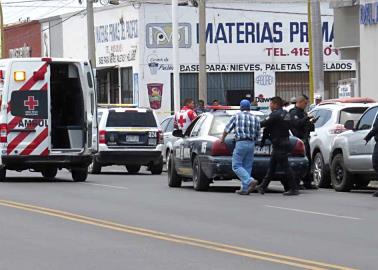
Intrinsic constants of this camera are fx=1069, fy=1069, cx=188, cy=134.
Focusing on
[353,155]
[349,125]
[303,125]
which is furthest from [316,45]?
[353,155]

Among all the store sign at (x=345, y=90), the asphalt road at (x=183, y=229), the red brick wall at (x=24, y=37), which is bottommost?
the asphalt road at (x=183, y=229)

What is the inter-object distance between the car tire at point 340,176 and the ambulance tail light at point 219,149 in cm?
238

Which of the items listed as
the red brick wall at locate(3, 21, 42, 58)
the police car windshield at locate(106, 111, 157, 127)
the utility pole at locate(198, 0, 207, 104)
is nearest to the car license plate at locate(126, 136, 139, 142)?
the police car windshield at locate(106, 111, 157, 127)

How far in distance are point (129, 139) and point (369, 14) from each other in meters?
9.23

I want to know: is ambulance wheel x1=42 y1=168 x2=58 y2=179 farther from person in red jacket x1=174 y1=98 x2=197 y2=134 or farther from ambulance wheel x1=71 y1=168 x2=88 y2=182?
person in red jacket x1=174 y1=98 x2=197 y2=134

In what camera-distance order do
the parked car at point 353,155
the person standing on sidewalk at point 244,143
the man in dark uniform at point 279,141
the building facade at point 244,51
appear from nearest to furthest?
the person standing on sidewalk at point 244,143 < the man in dark uniform at point 279,141 < the parked car at point 353,155 < the building facade at point 244,51

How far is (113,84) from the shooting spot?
51.2 meters

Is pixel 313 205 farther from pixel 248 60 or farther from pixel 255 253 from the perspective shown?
pixel 248 60

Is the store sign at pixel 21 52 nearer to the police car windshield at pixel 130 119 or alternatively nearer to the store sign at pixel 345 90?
the store sign at pixel 345 90

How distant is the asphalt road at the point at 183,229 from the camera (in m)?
10.9

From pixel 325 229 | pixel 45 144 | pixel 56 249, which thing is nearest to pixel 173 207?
pixel 325 229

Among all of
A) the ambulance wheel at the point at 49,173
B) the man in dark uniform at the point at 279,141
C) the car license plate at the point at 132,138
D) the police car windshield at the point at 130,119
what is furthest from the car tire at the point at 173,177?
the police car windshield at the point at 130,119

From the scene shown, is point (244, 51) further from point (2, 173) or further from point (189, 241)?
point (189, 241)

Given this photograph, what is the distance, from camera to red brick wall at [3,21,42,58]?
59.3m
